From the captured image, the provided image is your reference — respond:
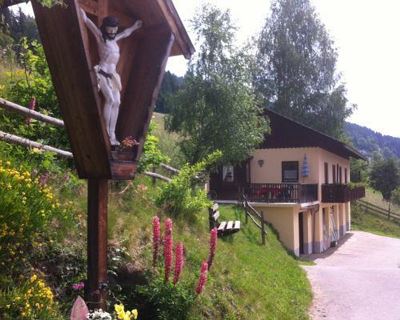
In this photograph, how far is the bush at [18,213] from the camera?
3832 millimetres

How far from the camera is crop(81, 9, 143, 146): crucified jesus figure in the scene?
413 cm

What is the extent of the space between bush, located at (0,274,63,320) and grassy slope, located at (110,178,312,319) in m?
2.38

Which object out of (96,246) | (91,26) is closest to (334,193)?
(96,246)

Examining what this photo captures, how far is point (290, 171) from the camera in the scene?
2864 centimetres

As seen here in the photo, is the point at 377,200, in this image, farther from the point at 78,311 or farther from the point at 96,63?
the point at 78,311

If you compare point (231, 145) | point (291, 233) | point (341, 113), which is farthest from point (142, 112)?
point (341, 113)

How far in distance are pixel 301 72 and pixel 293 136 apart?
422 inches

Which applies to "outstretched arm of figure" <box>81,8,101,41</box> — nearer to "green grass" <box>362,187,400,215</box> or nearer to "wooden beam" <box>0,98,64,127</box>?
"wooden beam" <box>0,98,64,127</box>

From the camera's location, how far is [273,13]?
39.2m

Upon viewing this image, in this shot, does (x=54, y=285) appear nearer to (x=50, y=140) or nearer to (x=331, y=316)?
(x=50, y=140)

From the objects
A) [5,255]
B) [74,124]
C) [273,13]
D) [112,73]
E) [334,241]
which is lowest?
[334,241]

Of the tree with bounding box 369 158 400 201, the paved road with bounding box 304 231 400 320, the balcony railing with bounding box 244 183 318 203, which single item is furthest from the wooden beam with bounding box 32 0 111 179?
the tree with bounding box 369 158 400 201

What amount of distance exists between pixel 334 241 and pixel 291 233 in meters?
8.45

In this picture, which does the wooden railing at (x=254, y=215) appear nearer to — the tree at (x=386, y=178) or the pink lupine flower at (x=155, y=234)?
the pink lupine flower at (x=155, y=234)
